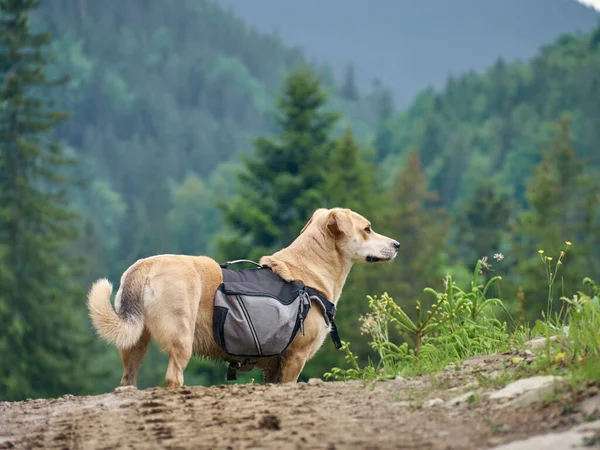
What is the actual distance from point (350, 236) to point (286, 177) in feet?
110

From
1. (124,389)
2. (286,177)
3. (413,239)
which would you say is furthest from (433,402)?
(413,239)

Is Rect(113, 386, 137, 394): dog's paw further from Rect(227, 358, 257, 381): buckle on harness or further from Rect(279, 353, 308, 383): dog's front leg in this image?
Rect(279, 353, 308, 383): dog's front leg

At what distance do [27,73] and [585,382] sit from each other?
3915 centimetres

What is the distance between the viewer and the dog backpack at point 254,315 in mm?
8852

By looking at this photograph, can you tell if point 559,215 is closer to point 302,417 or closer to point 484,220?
point 484,220

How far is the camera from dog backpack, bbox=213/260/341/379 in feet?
29.0

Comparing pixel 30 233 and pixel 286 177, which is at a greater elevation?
pixel 286 177

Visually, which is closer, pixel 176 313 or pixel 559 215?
pixel 176 313

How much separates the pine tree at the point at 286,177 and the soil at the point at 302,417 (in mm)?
31885

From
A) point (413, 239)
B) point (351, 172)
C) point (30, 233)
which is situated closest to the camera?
point (30, 233)

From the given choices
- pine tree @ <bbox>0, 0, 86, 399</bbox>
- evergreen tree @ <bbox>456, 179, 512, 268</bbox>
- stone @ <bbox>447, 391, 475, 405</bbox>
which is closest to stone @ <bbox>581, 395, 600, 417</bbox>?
stone @ <bbox>447, 391, 475, 405</bbox>

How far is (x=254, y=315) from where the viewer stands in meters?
8.88

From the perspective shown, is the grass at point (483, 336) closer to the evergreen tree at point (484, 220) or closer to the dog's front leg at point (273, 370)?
the dog's front leg at point (273, 370)

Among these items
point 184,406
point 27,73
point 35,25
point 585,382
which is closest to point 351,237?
point 184,406
